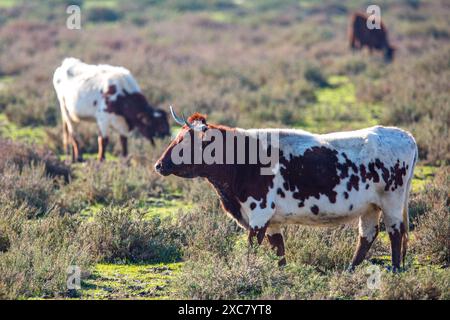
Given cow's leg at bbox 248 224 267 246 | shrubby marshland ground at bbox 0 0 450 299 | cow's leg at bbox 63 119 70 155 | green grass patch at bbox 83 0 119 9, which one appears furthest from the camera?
green grass patch at bbox 83 0 119 9

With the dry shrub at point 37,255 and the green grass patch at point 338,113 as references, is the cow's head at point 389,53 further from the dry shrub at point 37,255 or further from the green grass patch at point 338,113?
the dry shrub at point 37,255

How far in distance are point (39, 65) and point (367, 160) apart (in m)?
18.4

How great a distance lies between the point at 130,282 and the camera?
303 inches

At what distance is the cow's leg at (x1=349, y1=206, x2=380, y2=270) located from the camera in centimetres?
786

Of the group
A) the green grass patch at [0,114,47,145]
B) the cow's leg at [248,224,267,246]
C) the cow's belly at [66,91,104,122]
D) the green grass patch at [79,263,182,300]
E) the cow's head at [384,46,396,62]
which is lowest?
the green grass patch at [79,263,182,300]

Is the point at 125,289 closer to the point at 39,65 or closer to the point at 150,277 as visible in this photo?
the point at 150,277

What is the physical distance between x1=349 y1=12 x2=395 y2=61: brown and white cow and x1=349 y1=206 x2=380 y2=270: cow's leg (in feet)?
63.6

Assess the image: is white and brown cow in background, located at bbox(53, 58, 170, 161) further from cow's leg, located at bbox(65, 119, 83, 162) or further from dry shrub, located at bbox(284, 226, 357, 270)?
dry shrub, located at bbox(284, 226, 357, 270)

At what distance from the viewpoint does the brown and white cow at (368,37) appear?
87.4 feet

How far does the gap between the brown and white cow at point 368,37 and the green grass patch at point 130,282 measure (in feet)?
65.0

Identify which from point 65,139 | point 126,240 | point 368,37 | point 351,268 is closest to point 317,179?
point 351,268

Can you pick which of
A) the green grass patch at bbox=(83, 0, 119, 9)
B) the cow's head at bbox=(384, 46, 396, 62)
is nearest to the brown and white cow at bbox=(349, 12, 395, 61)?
the cow's head at bbox=(384, 46, 396, 62)

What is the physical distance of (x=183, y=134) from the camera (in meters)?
7.73

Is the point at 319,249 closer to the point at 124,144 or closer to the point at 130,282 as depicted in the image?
the point at 130,282
